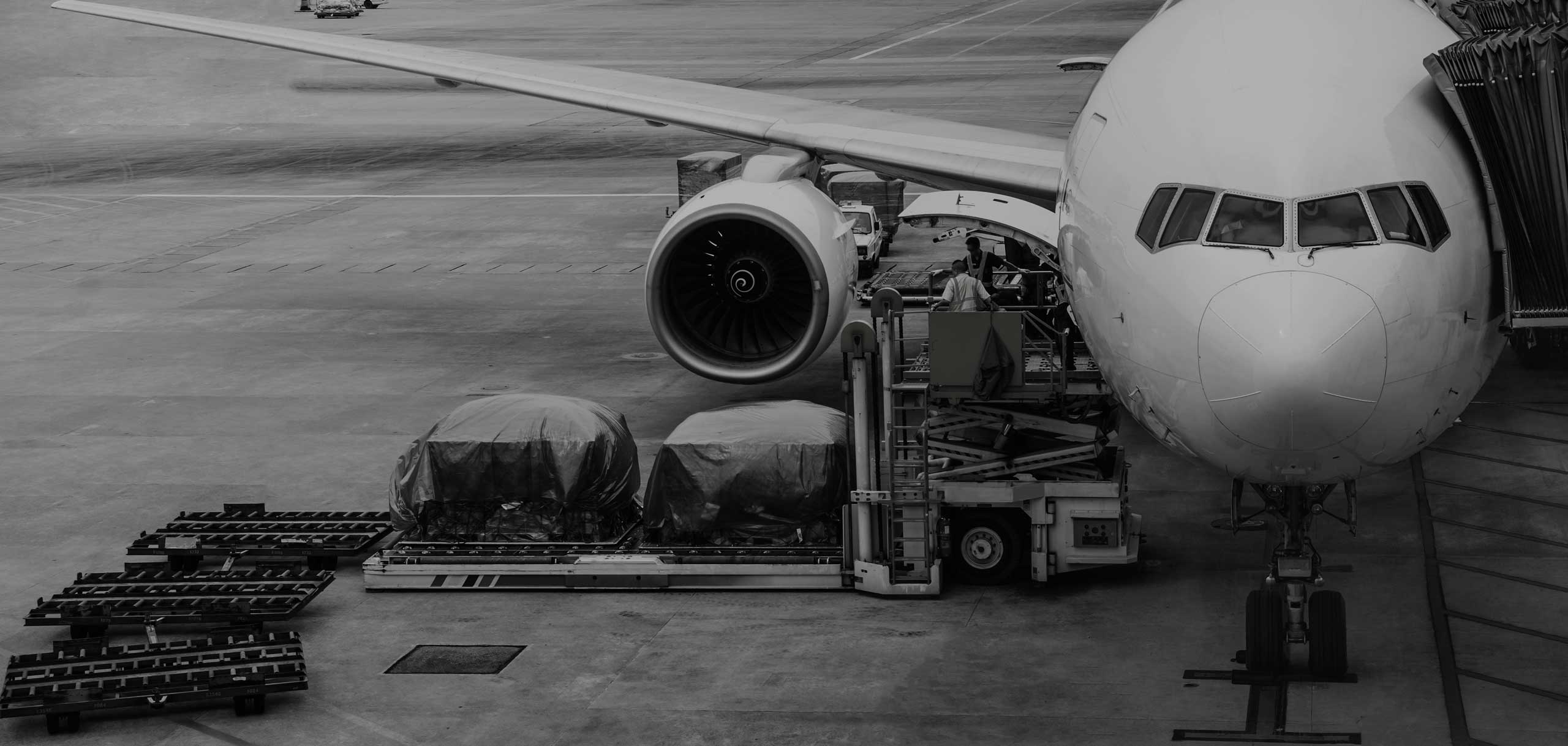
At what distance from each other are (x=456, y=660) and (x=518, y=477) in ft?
7.70

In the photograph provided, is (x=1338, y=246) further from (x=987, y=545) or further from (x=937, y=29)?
(x=937, y=29)

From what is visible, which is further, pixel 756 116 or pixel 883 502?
pixel 756 116

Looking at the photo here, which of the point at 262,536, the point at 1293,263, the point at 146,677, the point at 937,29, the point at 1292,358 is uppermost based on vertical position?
the point at 937,29

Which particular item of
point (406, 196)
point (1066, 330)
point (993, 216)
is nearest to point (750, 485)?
point (1066, 330)

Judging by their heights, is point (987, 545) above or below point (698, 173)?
below

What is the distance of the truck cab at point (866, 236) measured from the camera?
28.7 metres

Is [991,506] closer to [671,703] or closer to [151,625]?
[671,703]

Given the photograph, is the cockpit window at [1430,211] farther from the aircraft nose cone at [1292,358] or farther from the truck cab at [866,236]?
the truck cab at [866,236]

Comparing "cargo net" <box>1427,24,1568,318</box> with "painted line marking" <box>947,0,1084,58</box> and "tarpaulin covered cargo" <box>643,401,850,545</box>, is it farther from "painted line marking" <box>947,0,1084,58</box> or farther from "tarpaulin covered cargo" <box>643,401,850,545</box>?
"painted line marking" <box>947,0,1084,58</box>

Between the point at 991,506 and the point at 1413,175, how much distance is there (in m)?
4.93

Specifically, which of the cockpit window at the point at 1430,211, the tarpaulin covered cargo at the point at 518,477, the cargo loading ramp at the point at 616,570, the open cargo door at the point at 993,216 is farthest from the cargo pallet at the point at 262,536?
the cockpit window at the point at 1430,211

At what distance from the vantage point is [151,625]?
13.6 m

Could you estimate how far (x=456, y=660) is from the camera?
13.1 metres

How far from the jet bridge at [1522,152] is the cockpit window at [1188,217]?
165 centimetres
